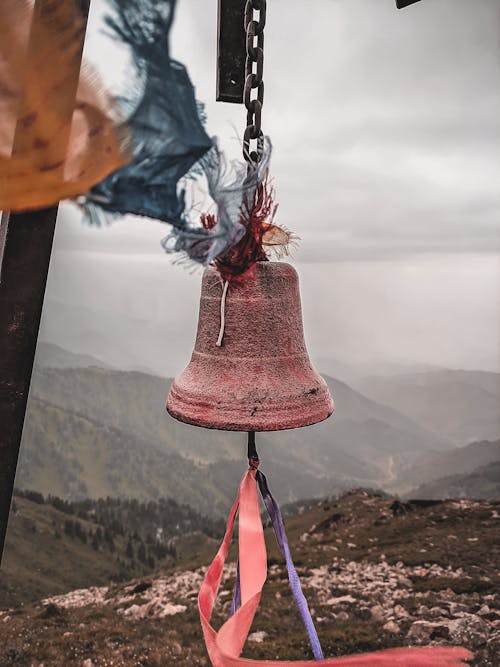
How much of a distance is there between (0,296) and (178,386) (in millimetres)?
889

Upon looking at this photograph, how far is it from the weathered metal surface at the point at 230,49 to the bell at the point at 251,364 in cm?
109

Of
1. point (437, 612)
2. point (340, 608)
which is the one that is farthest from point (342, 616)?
point (437, 612)

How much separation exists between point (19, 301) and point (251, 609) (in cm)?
153

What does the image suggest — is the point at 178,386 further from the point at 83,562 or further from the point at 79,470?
the point at 79,470

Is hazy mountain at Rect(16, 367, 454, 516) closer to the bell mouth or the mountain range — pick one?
the mountain range

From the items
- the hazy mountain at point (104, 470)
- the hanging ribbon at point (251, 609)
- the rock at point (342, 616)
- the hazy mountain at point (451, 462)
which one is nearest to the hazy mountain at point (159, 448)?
the hazy mountain at point (104, 470)

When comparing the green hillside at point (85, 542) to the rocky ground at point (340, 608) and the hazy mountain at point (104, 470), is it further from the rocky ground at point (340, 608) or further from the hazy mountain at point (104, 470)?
the hazy mountain at point (104, 470)

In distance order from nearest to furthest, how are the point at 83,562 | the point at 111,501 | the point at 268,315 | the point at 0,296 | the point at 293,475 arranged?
the point at 0,296, the point at 268,315, the point at 83,562, the point at 111,501, the point at 293,475

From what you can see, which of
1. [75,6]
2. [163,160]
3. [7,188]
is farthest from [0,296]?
[75,6]

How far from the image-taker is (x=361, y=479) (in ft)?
478

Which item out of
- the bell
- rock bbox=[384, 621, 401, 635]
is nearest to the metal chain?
the bell

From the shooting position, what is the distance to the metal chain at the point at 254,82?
227 cm

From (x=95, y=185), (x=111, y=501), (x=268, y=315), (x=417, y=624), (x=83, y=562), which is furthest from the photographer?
(x=111, y=501)

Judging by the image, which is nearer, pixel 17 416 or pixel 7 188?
pixel 7 188
